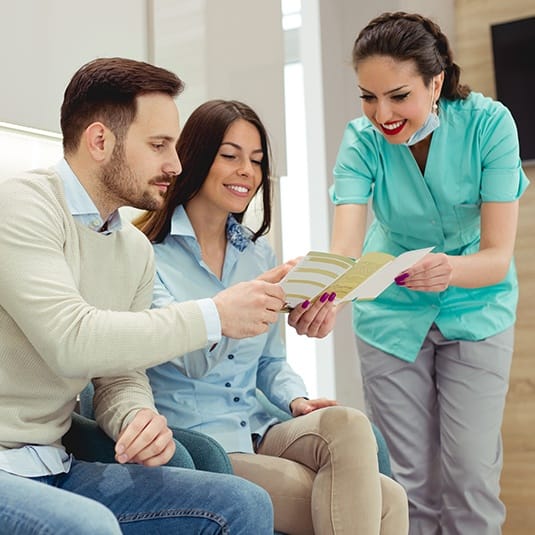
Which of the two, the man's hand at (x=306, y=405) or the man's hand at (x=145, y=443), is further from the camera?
the man's hand at (x=306, y=405)

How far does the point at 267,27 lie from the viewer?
2752 mm

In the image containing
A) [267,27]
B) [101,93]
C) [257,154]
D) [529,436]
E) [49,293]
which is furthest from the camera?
[529,436]

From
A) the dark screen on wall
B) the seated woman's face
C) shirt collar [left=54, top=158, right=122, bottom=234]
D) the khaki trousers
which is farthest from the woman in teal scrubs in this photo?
the dark screen on wall

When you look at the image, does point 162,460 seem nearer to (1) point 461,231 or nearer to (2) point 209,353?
(2) point 209,353

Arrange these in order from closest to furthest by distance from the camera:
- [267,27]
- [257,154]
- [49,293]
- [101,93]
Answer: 1. [49,293]
2. [101,93]
3. [257,154]
4. [267,27]

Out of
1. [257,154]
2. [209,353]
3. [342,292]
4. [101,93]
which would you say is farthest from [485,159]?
[101,93]

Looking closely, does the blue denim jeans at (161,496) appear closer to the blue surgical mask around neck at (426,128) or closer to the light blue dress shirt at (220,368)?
the light blue dress shirt at (220,368)

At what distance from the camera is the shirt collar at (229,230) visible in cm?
179

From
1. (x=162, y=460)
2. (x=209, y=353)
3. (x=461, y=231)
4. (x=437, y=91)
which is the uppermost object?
(x=437, y=91)

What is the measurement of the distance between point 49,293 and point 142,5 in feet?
4.30

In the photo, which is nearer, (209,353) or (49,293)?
(49,293)

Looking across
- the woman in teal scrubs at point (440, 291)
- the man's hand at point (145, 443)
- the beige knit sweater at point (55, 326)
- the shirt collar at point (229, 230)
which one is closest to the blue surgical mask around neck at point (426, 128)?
the woman in teal scrubs at point (440, 291)

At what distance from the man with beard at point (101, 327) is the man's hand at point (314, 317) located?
18 cm

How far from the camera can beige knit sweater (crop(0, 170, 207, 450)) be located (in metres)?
1.21
